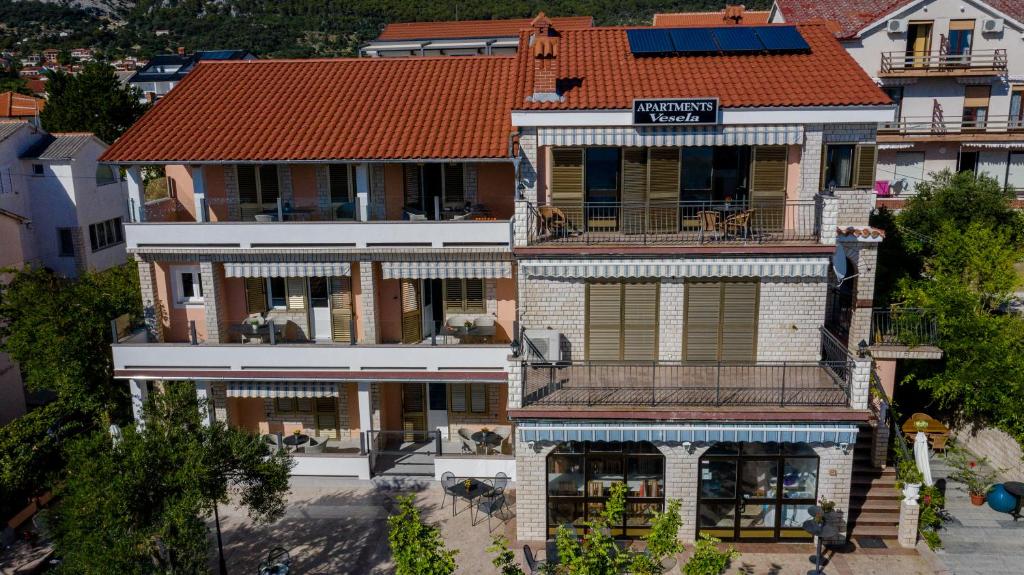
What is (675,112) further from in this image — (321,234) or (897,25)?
(897,25)

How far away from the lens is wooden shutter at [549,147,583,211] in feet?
65.8

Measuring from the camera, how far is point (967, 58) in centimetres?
3447

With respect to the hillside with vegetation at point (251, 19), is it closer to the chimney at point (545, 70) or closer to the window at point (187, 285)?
the chimney at point (545, 70)

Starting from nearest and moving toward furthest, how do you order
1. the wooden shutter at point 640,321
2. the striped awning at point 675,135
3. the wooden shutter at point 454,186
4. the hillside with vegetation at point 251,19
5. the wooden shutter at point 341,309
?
1. the striped awning at point 675,135
2. the wooden shutter at point 640,321
3. the wooden shutter at point 454,186
4. the wooden shutter at point 341,309
5. the hillside with vegetation at point 251,19

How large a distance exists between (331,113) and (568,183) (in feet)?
26.8

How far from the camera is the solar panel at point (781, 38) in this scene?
21453 millimetres

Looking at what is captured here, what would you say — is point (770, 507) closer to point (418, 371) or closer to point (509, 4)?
point (418, 371)

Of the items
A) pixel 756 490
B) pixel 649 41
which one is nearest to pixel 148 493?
pixel 756 490

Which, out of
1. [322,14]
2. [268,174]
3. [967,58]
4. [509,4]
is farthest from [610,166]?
[322,14]

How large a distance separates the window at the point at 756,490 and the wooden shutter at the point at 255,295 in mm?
13844

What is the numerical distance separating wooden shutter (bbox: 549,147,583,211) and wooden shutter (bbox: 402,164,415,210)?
4633 millimetres

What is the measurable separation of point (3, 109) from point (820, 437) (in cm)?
6043

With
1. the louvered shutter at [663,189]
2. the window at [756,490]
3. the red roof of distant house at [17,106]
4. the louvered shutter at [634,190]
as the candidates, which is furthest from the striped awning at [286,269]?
the red roof of distant house at [17,106]

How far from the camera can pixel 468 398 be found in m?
23.8
